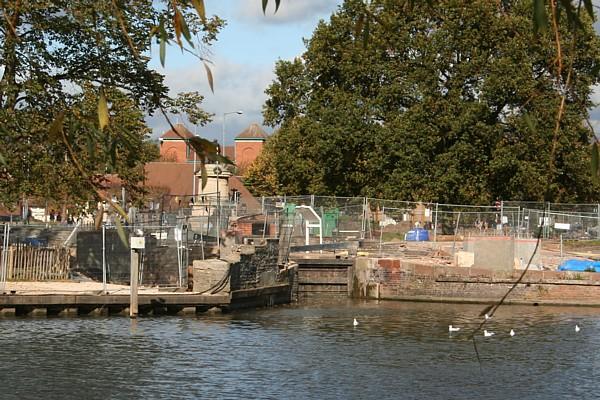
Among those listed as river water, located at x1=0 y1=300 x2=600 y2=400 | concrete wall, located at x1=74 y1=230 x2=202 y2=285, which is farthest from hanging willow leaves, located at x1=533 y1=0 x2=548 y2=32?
concrete wall, located at x1=74 y1=230 x2=202 y2=285

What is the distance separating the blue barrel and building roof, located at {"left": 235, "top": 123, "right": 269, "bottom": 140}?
5098 inches

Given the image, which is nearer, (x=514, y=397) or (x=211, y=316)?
(x=514, y=397)

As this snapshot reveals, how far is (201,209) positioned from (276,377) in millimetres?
21253

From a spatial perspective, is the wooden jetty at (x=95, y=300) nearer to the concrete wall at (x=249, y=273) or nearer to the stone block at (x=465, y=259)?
the concrete wall at (x=249, y=273)

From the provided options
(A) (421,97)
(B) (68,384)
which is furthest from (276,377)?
(A) (421,97)

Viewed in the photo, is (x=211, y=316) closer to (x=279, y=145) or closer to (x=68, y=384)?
(x=68, y=384)

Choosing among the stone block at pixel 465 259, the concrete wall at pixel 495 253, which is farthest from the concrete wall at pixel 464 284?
the stone block at pixel 465 259

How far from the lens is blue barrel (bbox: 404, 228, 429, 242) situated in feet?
161

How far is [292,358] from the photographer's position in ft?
78.5

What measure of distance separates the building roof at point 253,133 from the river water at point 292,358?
5766 inches

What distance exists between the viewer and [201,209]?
41.9 m

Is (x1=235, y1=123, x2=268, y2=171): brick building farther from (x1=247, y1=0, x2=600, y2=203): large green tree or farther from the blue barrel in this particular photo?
the blue barrel

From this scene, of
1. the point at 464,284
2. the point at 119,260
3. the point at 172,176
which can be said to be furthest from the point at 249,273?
the point at 172,176

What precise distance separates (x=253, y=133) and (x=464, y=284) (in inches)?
5590
